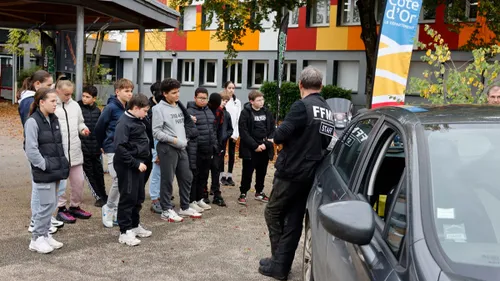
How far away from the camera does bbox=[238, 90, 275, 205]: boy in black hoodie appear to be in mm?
9133

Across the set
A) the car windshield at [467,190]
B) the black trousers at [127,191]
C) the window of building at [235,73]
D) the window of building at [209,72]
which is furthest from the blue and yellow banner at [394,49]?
the window of building at [209,72]

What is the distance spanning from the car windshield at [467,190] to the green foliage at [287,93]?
24.2 m

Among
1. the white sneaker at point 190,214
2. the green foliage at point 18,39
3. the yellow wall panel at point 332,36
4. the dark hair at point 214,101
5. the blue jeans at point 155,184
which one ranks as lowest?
the white sneaker at point 190,214

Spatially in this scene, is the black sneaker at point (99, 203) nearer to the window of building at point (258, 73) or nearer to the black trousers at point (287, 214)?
the black trousers at point (287, 214)

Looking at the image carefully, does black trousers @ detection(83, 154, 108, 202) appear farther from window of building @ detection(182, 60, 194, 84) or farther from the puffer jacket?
window of building @ detection(182, 60, 194, 84)

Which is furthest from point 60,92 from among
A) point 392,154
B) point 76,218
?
point 392,154

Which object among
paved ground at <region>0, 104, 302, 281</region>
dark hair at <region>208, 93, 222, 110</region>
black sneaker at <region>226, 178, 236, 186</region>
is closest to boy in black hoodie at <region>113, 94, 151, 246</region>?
paved ground at <region>0, 104, 302, 281</region>

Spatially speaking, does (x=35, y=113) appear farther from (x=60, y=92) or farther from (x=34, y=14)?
(x=34, y=14)

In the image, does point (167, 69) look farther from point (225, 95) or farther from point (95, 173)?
point (95, 173)

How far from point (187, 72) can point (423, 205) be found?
1424 inches

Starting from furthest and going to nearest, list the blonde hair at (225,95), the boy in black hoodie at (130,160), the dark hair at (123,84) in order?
the blonde hair at (225,95)
the dark hair at (123,84)
the boy in black hoodie at (130,160)

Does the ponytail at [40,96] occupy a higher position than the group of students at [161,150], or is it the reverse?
the ponytail at [40,96]

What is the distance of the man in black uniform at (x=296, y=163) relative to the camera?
5.25m

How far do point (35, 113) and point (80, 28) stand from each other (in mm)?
3253
